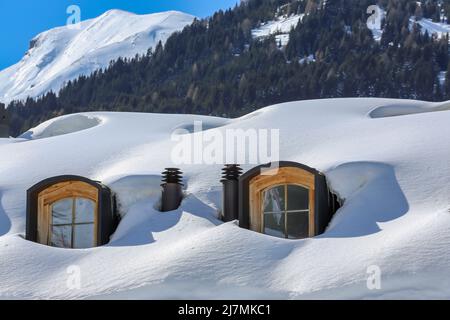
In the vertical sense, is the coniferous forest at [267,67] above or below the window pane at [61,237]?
above

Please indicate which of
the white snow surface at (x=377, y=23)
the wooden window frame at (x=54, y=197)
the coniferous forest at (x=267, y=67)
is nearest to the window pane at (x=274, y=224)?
the wooden window frame at (x=54, y=197)

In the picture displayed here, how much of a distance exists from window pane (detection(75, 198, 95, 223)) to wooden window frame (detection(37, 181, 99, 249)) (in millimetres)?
62

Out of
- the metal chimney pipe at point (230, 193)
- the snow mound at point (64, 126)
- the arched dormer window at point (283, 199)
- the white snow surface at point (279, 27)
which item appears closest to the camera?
the arched dormer window at point (283, 199)

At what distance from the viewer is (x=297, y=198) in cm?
1121

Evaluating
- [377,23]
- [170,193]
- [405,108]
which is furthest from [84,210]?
[377,23]

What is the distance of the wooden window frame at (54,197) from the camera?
38.7ft

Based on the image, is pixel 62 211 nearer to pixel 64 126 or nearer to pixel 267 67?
pixel 64 126

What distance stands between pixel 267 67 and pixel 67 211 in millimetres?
93513

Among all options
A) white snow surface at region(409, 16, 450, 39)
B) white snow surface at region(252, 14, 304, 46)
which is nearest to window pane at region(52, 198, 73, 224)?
white snow surface at region(252, 14, 304, 46)

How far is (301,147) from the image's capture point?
12.8 meters

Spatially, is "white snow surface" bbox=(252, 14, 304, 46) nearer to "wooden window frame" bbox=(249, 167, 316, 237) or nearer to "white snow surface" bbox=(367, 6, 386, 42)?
"white snow surface" bbox=(367, 6, 386, 42)

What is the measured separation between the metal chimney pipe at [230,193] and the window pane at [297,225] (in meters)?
0.74

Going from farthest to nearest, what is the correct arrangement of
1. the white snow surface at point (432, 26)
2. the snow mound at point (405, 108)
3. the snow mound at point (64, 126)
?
1. the white snow surface at point (432, 26)
2. the snow mound at point (64, 126)
3. the snow mound at point (405, 108)

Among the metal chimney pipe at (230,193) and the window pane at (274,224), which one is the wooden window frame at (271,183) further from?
the metal chimney pipe at (230,193)
